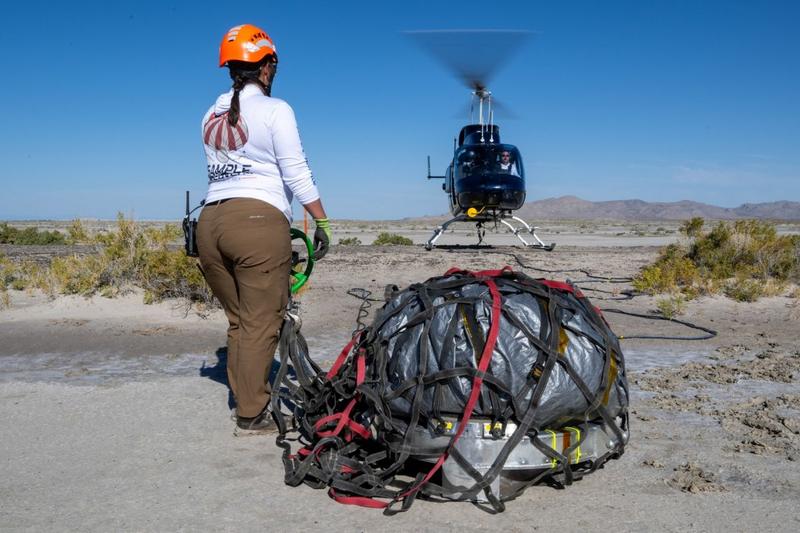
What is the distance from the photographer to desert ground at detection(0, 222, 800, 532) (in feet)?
10.7

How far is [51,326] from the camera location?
8.53 metres

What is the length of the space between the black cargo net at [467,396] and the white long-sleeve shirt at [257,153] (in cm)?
103

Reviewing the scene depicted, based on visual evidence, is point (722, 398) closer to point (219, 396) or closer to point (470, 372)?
point (470, 372)

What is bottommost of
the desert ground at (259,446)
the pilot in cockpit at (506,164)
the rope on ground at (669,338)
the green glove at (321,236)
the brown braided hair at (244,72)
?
the desert ground at (259,446)

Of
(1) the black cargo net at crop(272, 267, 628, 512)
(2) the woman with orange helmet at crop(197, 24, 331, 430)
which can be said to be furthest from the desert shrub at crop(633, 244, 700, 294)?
(2) the woman with orange helmet at crop(197, 24, 331, 430)

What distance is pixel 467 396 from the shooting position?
11.4ft

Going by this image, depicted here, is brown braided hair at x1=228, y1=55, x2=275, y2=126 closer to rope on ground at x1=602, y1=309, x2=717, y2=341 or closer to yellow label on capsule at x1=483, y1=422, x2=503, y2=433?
yellow label on capsule at x1=483, y1=422, x2=503, y2=433

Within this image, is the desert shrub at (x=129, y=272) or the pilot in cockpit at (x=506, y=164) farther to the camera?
the pilot in cockpit at (x=506, y=164)

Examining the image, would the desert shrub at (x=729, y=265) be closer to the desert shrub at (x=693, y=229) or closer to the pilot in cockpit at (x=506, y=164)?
the desert shrub at (x=693, y=229)

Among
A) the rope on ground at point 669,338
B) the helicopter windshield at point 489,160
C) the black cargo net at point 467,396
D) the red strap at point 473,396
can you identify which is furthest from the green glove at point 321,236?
the helicopter windshield at point 489,160

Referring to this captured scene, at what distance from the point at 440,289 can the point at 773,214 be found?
8766 inches

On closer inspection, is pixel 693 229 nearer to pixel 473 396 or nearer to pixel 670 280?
pixel 670 280

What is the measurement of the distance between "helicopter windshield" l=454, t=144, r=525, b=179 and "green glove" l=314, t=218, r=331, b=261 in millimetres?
13609

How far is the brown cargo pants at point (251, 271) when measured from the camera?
13.8 ft
